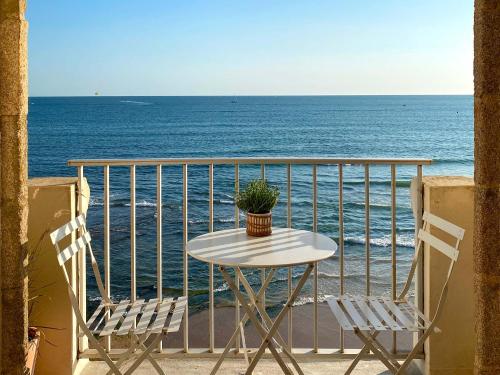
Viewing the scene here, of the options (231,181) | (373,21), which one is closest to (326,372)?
(231,181)

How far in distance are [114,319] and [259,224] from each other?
33.8 inches

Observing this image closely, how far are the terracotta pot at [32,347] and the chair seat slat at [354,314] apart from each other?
1.61 metres

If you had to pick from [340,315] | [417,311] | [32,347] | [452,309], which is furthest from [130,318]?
[452,309]

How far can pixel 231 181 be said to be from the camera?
72.5ft

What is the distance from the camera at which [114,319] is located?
2.60 m

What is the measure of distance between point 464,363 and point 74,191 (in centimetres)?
247

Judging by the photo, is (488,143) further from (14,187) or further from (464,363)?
(14,187)

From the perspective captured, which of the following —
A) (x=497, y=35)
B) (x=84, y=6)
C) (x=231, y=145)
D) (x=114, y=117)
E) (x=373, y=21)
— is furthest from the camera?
(x=114, y=117)

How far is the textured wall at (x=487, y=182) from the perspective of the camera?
6.75 ft

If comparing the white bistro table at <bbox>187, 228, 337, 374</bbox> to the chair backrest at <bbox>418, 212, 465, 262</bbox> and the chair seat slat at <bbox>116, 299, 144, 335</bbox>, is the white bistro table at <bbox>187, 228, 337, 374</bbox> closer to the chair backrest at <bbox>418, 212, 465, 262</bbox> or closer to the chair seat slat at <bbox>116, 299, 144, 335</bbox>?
the chair seat slat at <bbox>116, 299, 144, 335</bbox>

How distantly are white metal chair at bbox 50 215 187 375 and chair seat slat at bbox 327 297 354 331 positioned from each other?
75 cm

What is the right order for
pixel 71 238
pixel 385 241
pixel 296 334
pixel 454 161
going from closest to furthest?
pixel 71 238 < pixel 296 334 < pixel 385 241 < pixel 454 161

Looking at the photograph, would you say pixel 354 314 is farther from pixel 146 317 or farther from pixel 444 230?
pixel 146 317

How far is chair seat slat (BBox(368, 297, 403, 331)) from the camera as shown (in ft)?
8.18
